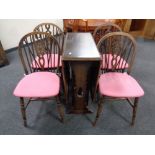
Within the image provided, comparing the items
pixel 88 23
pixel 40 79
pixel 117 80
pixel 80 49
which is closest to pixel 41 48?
pixel 40 79

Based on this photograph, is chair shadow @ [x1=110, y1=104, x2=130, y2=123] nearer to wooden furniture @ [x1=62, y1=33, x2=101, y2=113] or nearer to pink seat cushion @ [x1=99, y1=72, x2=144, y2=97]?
wooden furniture @ [x1=62, y1=33, x2=101, y2=113]

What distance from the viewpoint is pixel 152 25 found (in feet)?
12.8

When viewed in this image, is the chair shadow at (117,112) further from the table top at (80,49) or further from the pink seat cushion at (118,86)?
the table top at (80,49)

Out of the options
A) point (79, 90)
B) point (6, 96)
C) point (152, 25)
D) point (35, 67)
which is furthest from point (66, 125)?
point (152, 25)

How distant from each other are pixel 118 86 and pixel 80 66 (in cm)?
41

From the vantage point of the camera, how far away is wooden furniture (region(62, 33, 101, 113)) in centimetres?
130

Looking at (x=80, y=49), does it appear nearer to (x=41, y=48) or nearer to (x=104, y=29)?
(x=41, y=48)

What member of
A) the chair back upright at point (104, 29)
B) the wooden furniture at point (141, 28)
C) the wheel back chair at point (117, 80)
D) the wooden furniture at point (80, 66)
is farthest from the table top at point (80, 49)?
the wooden furniture at point (141, 28)

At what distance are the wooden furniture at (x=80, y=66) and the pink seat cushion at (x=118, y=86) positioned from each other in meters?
0.12

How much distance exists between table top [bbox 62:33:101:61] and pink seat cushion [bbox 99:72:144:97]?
1.09ft

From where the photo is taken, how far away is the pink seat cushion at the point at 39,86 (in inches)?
54.6

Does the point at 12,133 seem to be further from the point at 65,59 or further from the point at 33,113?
the point at 65,59
